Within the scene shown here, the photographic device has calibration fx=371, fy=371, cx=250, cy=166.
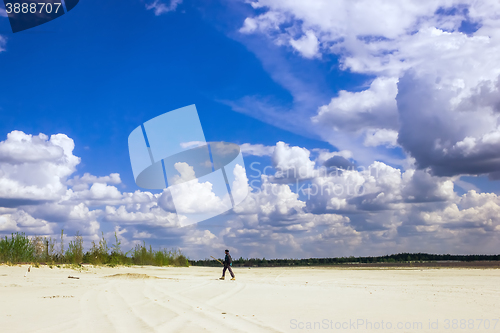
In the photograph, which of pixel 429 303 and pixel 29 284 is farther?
pixel 29 284

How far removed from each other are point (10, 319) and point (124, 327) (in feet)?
9.10

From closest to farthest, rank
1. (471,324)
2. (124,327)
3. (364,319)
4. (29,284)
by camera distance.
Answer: (124,327), (471,324), (364,319), (29,284)

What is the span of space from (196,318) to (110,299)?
433cm

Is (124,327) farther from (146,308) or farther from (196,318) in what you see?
(146,308)

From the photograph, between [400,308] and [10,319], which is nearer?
[10,319]

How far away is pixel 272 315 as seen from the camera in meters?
8.47

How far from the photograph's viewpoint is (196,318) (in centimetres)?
786

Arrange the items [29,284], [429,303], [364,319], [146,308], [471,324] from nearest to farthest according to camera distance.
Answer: [471,324], [364,319], [146,308], [429,303], [29,284]

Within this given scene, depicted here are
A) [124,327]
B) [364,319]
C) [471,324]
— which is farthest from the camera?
[364,319]

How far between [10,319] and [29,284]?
8890 mm

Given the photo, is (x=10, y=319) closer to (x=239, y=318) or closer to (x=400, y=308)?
(x=239, y=318)

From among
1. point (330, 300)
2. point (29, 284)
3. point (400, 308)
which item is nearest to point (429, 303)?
point (400, 308)

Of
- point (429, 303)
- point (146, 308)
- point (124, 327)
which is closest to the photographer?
point (124, 327)

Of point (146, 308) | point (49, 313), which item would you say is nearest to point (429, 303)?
point (146, 308)
